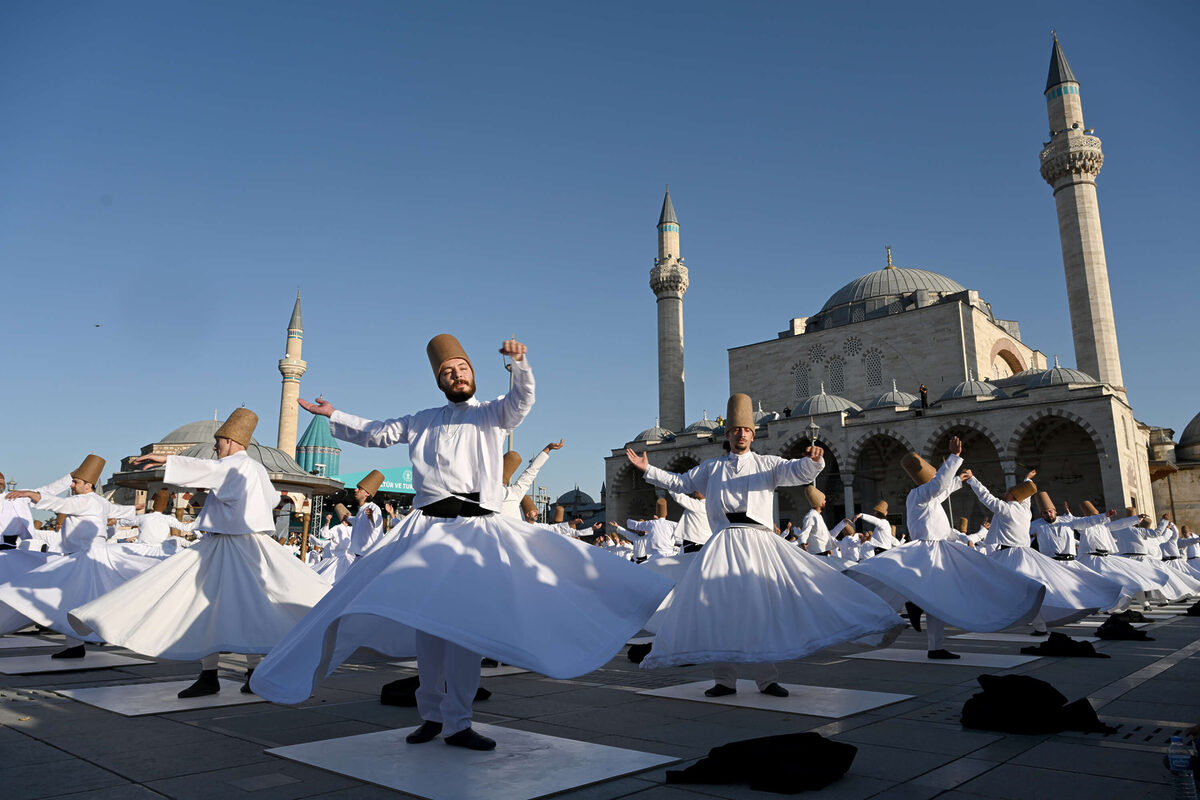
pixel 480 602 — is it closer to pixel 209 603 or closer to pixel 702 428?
pixel 209 603

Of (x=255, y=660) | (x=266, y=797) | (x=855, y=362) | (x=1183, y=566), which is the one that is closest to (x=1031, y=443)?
(x=855, y=362)

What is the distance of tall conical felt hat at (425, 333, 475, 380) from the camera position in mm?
4512

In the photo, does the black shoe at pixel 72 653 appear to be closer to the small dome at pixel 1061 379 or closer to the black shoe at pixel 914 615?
the black shoe at pixel 914 615

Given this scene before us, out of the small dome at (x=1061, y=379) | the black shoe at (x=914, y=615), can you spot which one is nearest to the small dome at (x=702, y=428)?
the small dome at (x=1061, y=379)

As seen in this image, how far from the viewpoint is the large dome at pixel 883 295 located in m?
46.2

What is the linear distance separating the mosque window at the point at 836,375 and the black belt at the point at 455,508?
44083 mm

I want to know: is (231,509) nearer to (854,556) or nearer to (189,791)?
(189,791)

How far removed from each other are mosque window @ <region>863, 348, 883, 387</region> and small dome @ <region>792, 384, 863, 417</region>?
11.6 feet

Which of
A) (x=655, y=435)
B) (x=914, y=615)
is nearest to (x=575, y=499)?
(x=655, y=435)

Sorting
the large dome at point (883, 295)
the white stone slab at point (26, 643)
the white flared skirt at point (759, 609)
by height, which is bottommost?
the white stone slab at point (26, 643)

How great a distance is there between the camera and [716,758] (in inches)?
127

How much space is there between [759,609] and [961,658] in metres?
3.39

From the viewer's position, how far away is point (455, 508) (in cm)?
408

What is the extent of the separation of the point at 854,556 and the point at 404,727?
15693mm
